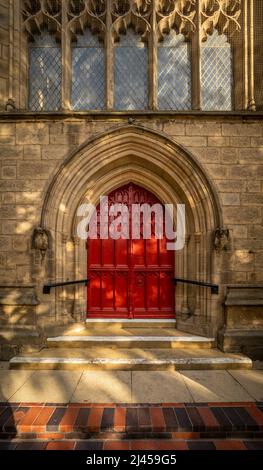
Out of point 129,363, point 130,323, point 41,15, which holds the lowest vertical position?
point 129,363

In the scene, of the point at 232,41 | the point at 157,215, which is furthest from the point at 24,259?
the point at 232,41

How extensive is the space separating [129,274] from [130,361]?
159 cm

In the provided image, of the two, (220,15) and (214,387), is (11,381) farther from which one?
(220,15)

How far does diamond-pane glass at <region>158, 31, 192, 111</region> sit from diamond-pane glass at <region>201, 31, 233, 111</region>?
307 mm

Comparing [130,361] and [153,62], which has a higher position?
[153,62]

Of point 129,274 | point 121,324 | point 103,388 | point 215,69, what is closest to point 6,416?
point 103,388

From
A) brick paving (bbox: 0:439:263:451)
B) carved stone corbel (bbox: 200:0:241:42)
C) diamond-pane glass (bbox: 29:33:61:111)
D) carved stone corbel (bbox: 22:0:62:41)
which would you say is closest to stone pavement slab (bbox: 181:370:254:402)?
brick paving (bbox: 0:439:263:451)

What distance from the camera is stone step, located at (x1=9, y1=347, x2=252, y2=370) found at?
3.49 m

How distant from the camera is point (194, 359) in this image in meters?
3.56

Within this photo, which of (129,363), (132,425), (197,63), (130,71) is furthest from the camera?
(130,71)


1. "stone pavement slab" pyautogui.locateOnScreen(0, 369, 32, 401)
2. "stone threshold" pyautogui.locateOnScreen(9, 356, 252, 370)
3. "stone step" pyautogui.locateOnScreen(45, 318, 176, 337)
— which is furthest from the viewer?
"stone step" pyautogui.locateOnScreen(45, 318, 176, 337)

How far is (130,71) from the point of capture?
4.60 meters

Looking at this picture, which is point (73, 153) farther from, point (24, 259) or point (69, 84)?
point (24, 259)

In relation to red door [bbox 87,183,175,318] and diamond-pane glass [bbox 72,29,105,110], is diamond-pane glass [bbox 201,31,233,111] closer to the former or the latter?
diamond-pane glass [bbox 72,29,105,110]
